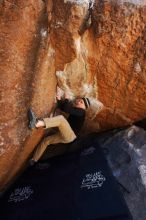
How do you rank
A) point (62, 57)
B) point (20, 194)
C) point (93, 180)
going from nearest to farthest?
point (62, 57)
point (93, 180)
point (20, 194)

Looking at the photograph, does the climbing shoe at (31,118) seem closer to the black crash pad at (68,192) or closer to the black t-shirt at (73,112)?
the black t-shirt at (73,112)

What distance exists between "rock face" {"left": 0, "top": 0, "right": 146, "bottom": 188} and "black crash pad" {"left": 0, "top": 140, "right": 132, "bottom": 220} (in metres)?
0.43

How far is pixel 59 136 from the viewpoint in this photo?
18.8ft

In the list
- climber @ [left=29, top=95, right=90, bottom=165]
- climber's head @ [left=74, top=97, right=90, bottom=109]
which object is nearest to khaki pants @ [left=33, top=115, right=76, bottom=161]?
climber @ [left=29, top=95, right=90, bottom=165]

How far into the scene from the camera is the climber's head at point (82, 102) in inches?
222

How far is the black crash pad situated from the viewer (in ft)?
17.1

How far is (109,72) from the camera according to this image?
17.7ft

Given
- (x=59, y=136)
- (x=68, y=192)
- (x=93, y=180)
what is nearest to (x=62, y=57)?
(x=59, y=136)

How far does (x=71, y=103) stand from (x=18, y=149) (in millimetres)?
1006

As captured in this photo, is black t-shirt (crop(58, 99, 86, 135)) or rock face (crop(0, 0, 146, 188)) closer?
rock face (crop(0, 0, 146, 188))

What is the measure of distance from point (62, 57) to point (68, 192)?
73.2 inches

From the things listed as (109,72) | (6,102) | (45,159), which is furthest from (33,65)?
(45,159)

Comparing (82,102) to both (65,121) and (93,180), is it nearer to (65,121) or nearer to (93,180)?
(65,121)

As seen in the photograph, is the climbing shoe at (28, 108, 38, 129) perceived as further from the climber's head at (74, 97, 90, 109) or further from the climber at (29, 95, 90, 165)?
the climber's head at (74, 97, 90, 109)
